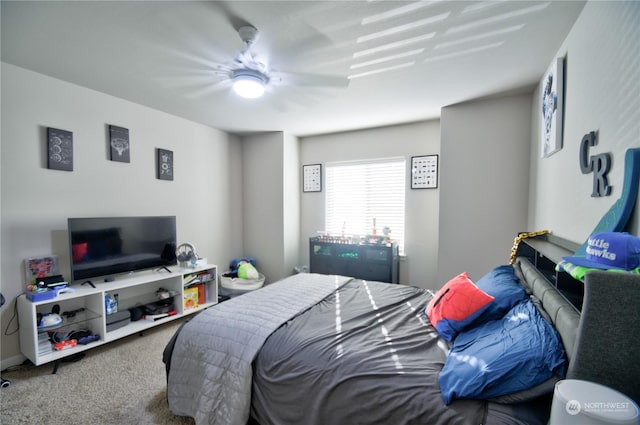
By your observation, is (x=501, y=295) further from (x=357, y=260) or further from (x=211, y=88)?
(x=211, y=88)

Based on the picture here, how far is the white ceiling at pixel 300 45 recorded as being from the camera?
1.58 m

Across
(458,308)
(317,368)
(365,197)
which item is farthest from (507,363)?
(365,197)

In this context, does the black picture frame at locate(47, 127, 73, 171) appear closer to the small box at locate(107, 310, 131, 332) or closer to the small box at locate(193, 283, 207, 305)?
the small box at locate(107, 310, 131, 332)

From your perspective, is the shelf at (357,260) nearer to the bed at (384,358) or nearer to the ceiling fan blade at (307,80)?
the bed at (384,358)

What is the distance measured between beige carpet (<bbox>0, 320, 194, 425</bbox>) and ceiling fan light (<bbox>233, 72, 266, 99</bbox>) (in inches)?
93.3

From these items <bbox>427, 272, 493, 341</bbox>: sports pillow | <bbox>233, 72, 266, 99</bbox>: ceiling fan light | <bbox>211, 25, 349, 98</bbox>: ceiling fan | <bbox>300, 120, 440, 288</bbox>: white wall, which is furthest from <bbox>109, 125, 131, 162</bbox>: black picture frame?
<bbox>427, 272, 493, 341</bbox>: sports pillow

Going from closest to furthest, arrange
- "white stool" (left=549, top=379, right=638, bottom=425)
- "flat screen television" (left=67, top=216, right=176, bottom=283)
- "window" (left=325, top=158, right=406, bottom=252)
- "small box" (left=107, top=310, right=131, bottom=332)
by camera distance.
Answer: "white stool" (left=549, top=379, right=638, bottom=425) → "flat screen television" (left=67, top=216, right=176, bottom=283) → "small box" (left=107, top=310, right=131, bottom=332) → "window" (left=325, top=158, right=406, bottom=252)

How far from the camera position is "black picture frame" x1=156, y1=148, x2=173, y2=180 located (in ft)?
10.8

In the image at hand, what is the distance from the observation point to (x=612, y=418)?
669 mm

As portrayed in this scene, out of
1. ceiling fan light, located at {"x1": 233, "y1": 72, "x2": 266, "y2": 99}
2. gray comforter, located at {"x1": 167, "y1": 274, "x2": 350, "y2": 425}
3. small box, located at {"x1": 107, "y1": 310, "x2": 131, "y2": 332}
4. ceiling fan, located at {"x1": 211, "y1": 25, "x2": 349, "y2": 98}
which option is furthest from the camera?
small box, located at {"x1": 107, "y1": 310, "x2": 131, "y2": 332}

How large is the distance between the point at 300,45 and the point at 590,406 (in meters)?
2.20

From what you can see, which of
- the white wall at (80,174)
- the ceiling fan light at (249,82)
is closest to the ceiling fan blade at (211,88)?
the ceiling fan light at (249,82)

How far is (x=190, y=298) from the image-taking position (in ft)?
10.6

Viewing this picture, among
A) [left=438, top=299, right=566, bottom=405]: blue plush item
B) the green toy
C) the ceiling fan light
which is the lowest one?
the green toy
